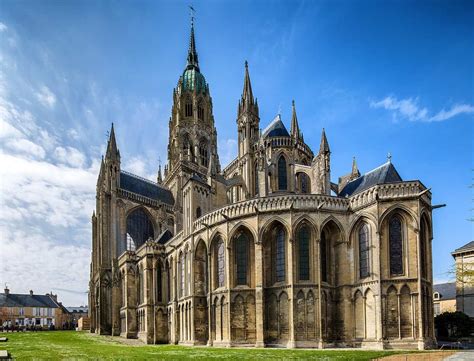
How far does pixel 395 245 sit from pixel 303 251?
6.39 metres

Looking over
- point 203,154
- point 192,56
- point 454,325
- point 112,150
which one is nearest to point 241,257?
point 454,325

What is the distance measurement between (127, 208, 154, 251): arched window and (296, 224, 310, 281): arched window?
3464 centimetres

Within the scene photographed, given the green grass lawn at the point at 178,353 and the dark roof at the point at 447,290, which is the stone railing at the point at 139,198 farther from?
the dark roof at the point at 447,290

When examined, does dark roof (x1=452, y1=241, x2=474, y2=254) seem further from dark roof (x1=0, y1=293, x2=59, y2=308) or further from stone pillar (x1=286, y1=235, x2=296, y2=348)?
dark roof (x1=0, y1=293, x2=59, y2=308)

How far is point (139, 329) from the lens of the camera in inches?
2121

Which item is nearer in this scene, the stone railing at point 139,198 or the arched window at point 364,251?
the arched window at point 364,251

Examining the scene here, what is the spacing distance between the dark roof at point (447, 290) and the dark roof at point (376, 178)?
34.2 m

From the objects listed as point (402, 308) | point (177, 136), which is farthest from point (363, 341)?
point (177, 136)

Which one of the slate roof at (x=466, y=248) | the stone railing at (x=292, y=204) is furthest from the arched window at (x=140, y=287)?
the slate roof at (x=466, y=248)

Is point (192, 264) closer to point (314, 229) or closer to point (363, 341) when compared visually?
point (314, 229)

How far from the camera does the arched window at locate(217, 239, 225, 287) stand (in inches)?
1519

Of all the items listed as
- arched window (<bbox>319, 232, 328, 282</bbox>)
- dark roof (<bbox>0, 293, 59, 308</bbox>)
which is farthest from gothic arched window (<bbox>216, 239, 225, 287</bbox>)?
dark roof (<bbox>0, 293, 59, 308</bbox>)

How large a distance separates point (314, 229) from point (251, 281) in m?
6.17

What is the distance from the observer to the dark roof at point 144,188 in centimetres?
6881
